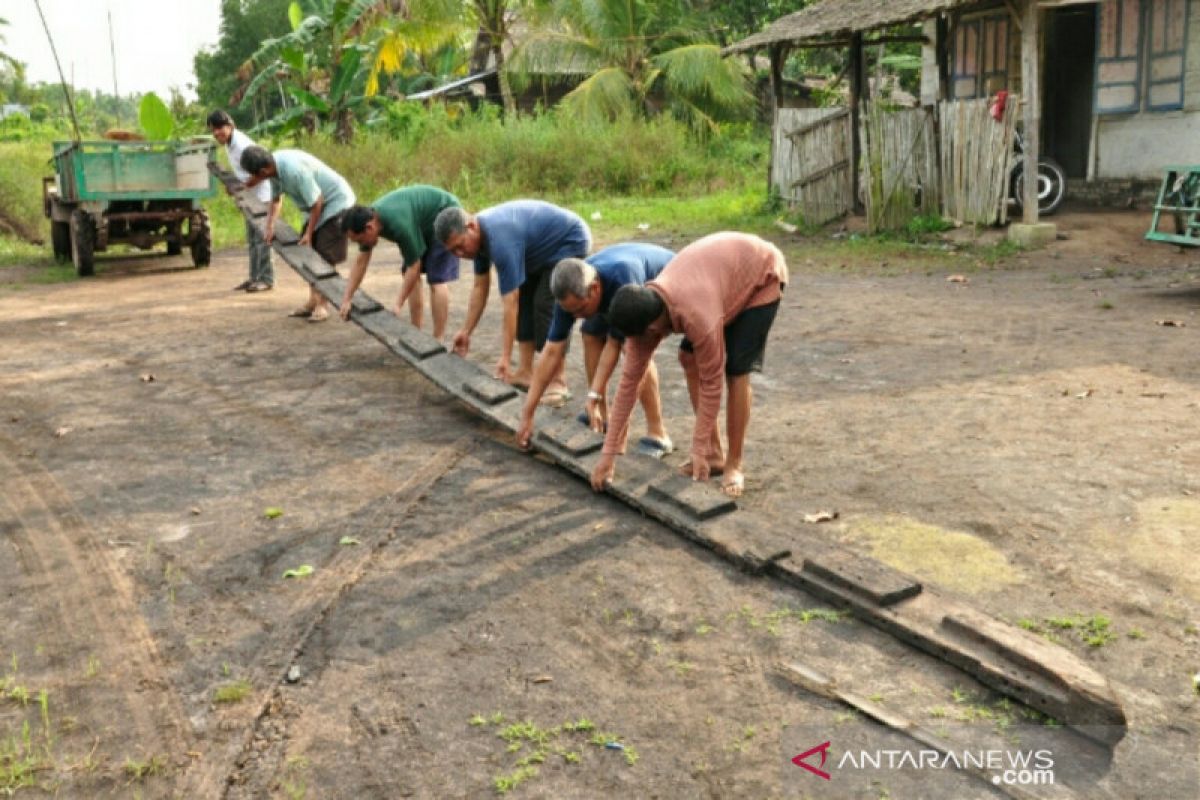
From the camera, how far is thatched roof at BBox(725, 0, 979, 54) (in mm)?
13602

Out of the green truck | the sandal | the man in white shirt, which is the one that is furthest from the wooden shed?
the sandal

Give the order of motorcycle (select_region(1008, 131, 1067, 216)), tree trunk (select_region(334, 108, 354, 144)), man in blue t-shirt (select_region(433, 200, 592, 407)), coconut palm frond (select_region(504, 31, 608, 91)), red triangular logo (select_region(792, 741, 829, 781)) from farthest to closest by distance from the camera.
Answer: coconut palm frond (select_region(504, 31, 608, 91)) < tree trunk (select_region(334, 108, 354, 144)) < motorcycle (select_region(1008, 131, 1067, 216)) < man in blue t-shirt (select_region(433, 200, 592, 407)) < red triangular logo (select_region(792, 741, 829, 781))

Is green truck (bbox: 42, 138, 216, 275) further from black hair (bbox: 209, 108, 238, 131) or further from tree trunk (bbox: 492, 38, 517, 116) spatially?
tree trunk (bbox: 492, 38, 517, 116)

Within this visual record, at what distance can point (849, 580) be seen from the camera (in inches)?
161

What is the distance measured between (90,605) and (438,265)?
4.38 meters

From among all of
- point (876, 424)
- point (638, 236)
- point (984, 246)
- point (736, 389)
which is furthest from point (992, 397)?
point (638, 236)

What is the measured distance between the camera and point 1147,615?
13.1ft

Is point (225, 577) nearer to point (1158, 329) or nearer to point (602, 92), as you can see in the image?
point (1158, 329)

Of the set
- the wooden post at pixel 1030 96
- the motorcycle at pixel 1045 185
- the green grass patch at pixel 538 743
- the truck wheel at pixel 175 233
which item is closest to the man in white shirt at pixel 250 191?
the truck wheel at pixel 175 233

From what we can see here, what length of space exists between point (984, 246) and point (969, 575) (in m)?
9.64

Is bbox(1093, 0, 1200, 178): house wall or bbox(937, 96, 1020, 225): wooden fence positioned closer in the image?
bbox(1093, 0, 1200, 178): house wall

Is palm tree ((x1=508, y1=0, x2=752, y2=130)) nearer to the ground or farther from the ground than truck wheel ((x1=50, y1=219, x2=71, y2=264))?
farther from the ground

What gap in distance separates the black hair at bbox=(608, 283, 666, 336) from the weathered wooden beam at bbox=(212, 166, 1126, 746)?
803 millimetres

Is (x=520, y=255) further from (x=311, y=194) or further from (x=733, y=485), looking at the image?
(x=311, y=194)
